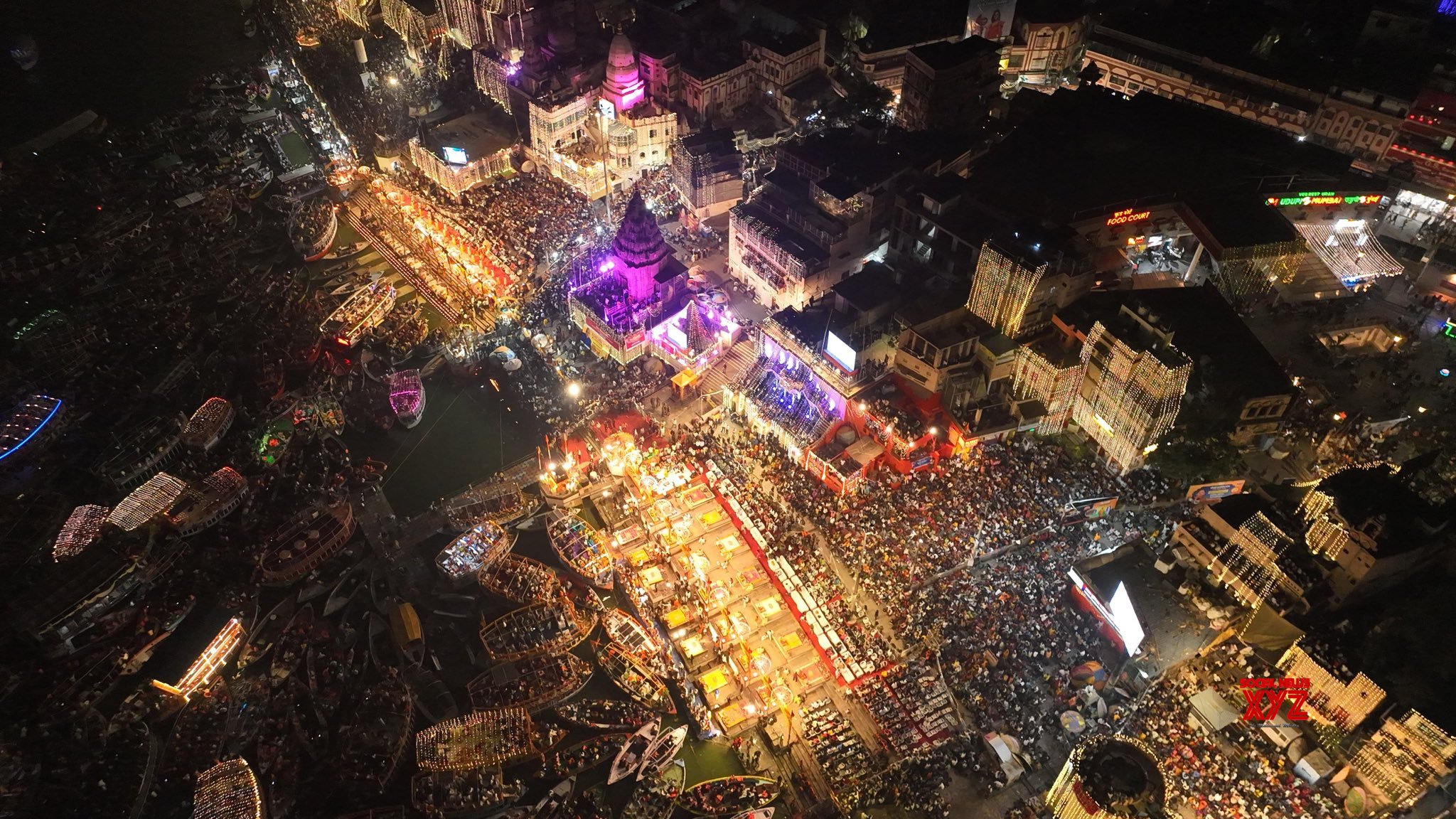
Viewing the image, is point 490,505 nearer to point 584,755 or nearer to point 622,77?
point 584,755

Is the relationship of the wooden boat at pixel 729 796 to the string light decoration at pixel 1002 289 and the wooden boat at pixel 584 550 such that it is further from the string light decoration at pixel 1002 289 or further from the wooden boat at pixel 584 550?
the string light decoration at pixel 1002 289

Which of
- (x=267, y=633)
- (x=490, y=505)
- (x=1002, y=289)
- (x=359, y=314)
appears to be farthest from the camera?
(x=359, y=314)

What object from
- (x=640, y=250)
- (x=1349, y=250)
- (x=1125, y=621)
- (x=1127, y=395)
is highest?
(x=1349, y=250)

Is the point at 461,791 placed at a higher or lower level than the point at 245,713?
higher

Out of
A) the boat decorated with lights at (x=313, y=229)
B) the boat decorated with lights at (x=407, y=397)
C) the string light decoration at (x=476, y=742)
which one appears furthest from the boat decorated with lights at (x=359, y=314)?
the string light decoration at (x=476, y=742)

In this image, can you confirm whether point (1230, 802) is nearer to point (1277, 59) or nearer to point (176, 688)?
point (176, 688)

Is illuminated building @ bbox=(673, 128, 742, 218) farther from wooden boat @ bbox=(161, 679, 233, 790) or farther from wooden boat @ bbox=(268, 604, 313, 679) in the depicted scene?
wooden boat @ bbox=(161, 679, 233, 790)

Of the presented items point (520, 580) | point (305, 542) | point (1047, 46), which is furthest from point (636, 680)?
point (1047, 46)

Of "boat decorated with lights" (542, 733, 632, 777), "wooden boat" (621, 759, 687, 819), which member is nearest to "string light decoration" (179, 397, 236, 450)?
"boat decorated with lights" (542, 733, 632, 777)
